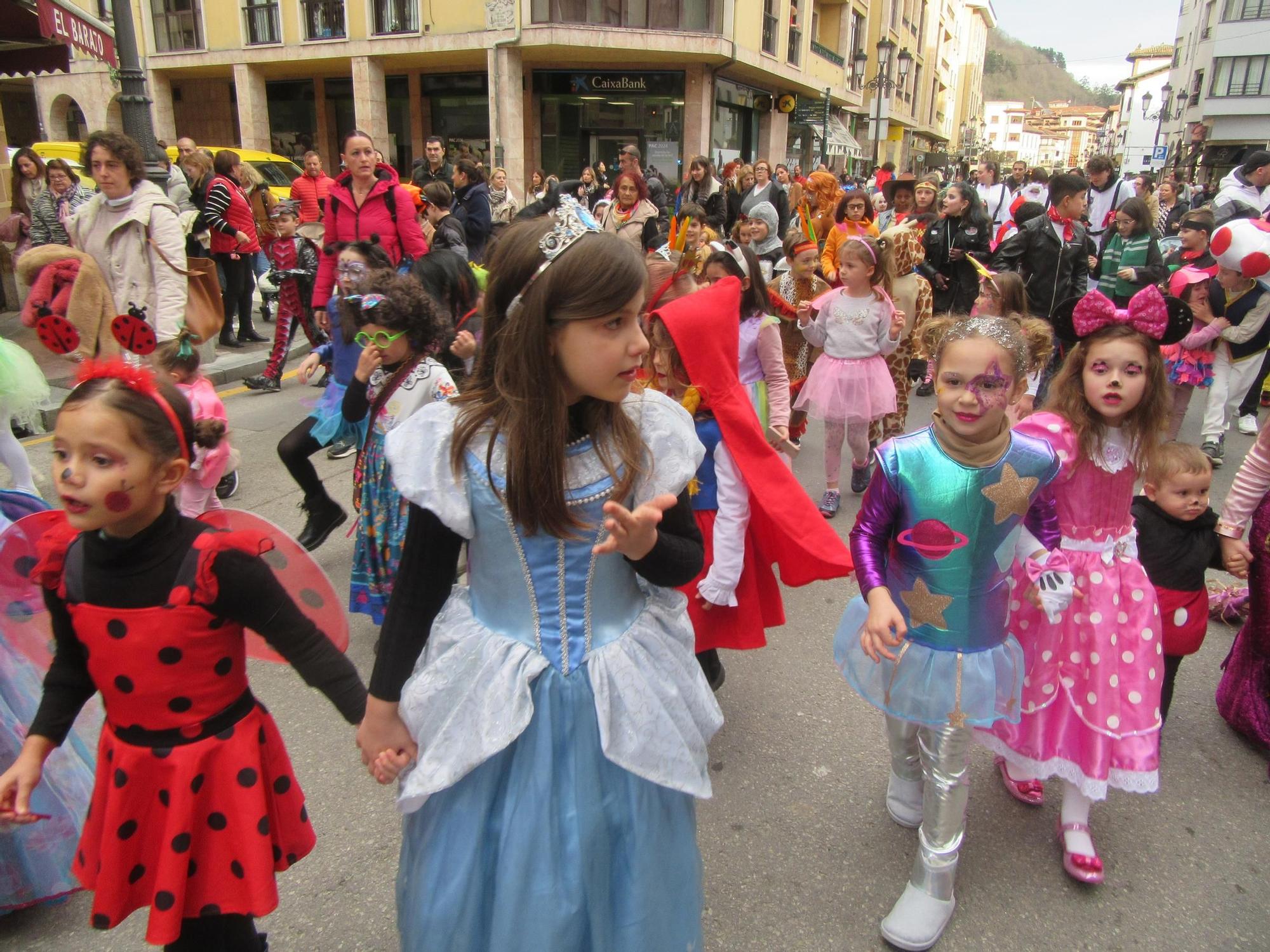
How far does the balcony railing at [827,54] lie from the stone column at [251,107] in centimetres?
1912

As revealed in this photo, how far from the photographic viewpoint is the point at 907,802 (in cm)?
274

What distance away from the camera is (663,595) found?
1748mm

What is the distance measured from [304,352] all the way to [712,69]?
19317 millimetres

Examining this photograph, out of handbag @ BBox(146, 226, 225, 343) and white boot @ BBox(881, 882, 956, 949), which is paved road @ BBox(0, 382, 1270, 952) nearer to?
white boot @ BBox(881, 882, 956, 949)

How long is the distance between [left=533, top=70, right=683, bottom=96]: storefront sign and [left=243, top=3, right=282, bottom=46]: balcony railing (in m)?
7.53

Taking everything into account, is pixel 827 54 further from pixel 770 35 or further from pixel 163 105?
pixel 163 105

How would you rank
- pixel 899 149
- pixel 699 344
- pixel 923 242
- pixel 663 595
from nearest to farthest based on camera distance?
pixel 663 595 < pixel 699 344 < pixel 923 242 < pixel 899 149

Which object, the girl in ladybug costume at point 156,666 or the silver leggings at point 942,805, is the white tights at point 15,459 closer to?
the girl in ladybug costume at point 156,666

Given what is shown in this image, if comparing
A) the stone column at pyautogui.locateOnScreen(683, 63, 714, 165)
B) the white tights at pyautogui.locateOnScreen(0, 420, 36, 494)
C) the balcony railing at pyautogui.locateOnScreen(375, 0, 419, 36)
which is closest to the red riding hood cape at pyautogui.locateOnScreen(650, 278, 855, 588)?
the white tights at pyautogui.locateOnScreen(0, 420, 36, 494)

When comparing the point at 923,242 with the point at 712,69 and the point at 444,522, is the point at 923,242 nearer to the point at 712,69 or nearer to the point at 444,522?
the point at 444,522

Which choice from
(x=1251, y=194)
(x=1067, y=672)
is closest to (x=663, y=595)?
(x=1067, y=672)

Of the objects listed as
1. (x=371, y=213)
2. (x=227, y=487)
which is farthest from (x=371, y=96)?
(x=227, y=487)

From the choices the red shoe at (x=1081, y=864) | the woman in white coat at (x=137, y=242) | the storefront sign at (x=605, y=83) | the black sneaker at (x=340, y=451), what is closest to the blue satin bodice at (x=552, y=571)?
the red shoe at (x=1081, y=864)

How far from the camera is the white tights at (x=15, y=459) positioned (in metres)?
4.33
